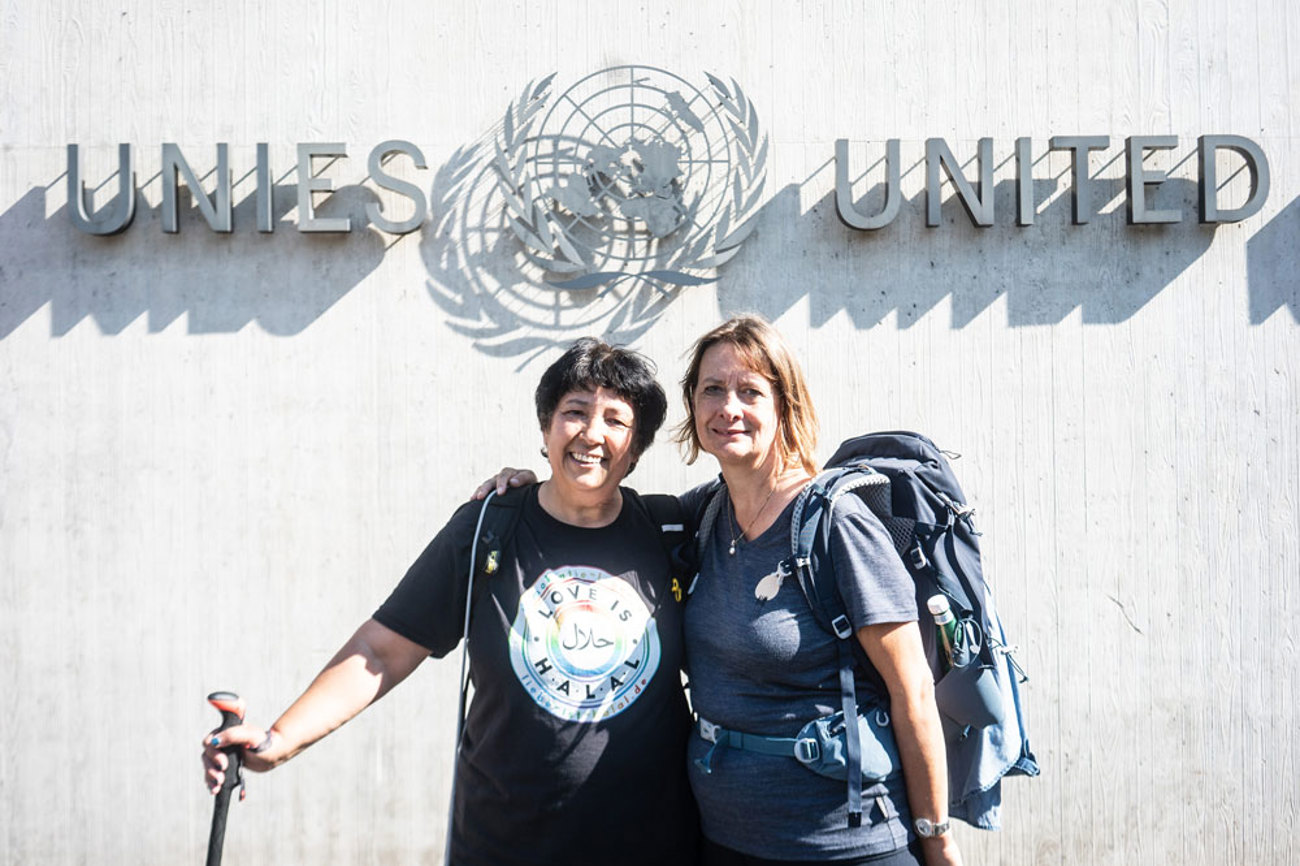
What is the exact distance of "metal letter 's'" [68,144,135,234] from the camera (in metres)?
3.59

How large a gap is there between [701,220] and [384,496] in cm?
167

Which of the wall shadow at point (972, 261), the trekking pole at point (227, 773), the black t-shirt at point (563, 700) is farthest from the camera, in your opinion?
the wall shadow at point (972, 261)

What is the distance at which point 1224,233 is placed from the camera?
147 inches

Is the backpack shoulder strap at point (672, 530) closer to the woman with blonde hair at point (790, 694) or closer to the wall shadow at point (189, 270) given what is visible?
the woman with blonde hair at point (790, 694)

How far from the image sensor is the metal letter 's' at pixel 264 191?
3584 millimetres

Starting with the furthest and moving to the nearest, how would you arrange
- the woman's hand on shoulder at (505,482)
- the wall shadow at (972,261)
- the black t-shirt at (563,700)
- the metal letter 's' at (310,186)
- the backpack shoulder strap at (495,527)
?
the wall shadow at (972,261), the metal letter 's' at (310,186), the woman's hand on shoulder at (505,482), the backpack shoulder strap at (495,527), the black t-shirt at (563,700)

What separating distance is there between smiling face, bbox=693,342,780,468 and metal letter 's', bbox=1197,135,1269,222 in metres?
2.67

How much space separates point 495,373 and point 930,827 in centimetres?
241

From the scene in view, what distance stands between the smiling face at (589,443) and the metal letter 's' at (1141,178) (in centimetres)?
265

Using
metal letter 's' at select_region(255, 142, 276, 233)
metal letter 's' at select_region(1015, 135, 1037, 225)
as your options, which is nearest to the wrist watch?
metal letter 's' at select_region(1015, 135, 1037, 225)

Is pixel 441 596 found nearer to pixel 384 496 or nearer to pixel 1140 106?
pixel 384 496

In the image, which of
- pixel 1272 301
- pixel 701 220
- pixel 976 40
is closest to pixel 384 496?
pixel 701 220

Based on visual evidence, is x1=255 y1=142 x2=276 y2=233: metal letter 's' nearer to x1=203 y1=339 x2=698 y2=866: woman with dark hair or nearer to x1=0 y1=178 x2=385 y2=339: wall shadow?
x1=0 y1=178 x2=385 y2=339: wall shadow

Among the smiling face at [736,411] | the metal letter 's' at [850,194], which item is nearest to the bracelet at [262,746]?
the smiling face at [736,411]
